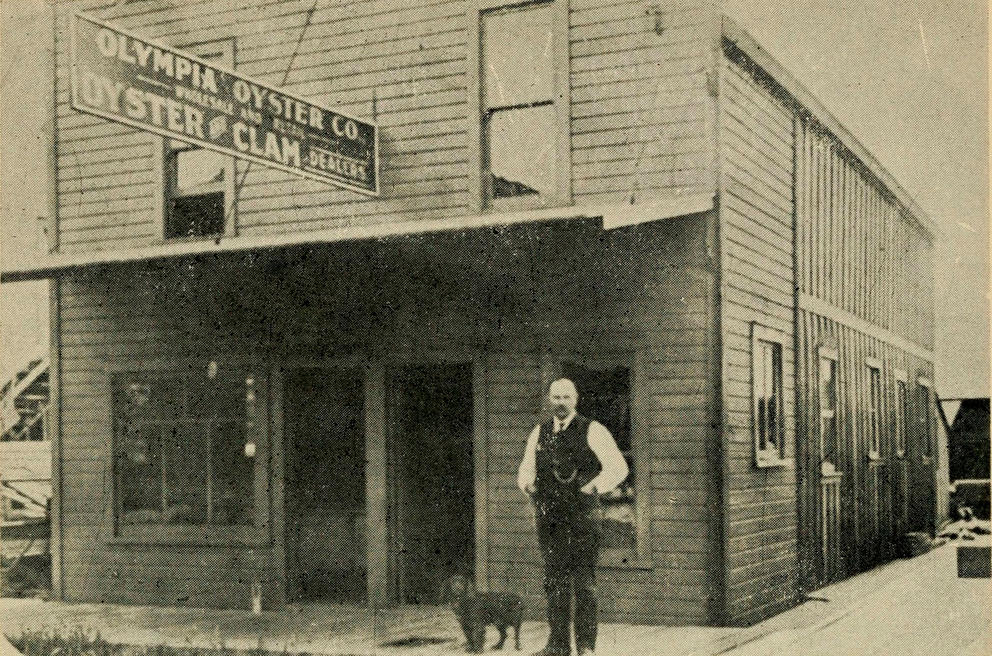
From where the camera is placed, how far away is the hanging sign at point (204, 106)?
8.69m

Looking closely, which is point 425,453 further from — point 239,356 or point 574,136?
point 574,136

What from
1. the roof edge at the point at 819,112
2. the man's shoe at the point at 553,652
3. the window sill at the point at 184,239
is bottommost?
the man's shoe at the point at 553,652

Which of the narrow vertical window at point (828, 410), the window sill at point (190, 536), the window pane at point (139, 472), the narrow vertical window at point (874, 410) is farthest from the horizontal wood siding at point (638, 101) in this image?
the narrow vertical window at point (874, 410)

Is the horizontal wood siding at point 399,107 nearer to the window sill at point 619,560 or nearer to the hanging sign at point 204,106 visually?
the hanging sign at point 204,106

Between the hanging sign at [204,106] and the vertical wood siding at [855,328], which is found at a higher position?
the hanging sign at [204,106]

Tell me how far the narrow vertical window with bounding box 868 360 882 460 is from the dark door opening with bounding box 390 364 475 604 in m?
6.07

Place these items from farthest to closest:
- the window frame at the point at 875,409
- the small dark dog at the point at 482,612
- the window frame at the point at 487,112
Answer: the window frame at the point at 875,409
the window frame at the point at 487,112
the small dark dog at the point at 482,612

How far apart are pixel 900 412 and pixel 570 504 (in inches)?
400

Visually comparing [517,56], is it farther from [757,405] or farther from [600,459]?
[600,459]

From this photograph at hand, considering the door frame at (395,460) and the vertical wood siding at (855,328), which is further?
the vertical wood siding at (855,328)

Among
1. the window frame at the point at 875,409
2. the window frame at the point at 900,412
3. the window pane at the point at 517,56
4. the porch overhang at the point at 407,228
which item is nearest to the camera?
the porch overhang at the point at 407,228

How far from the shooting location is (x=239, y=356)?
1246 cm

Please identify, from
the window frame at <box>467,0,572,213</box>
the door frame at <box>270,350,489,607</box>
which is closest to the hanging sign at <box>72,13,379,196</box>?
the window frame at <box>467,0,572,213</box>

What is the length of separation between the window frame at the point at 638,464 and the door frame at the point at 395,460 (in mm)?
1140
